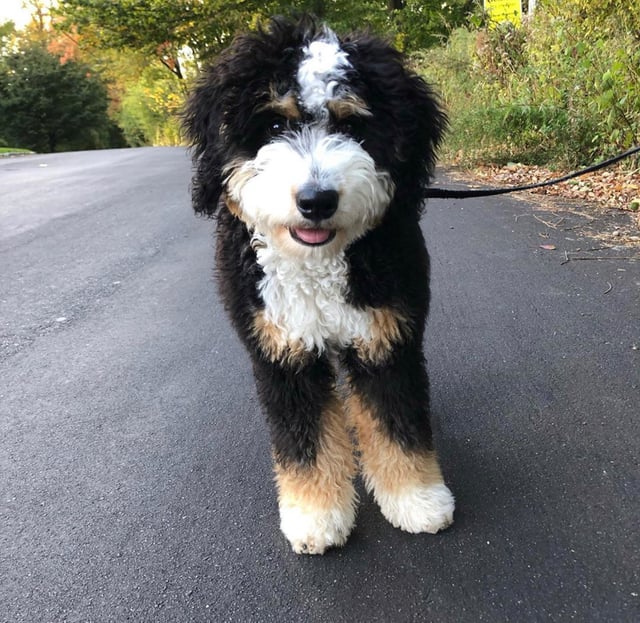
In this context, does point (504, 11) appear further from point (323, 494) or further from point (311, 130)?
point (323, 494)

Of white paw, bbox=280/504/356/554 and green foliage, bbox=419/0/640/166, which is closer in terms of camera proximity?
white paw, bbox=280/504/356/554

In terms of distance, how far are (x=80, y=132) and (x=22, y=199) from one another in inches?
1237

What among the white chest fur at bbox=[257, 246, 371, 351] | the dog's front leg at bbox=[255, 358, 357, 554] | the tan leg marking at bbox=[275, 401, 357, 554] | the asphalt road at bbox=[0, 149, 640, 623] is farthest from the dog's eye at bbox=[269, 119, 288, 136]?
the asphalt road at bbox=[0, 149, 640, 623]

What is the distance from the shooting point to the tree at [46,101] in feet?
113

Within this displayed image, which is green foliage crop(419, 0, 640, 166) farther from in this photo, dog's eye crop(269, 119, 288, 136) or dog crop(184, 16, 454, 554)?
dog's eye crop(269, 119, 288, 136)

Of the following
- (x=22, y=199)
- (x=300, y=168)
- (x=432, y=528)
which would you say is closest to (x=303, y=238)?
(x=300, y=168)

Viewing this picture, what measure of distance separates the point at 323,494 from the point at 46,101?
39.5 meters

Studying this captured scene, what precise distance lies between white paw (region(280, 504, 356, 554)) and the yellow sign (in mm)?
10311

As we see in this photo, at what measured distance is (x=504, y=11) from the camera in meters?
10.5

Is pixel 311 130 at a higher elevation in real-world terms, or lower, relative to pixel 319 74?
lower

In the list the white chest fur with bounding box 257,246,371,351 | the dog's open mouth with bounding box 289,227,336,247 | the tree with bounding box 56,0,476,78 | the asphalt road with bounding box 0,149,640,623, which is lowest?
the asphalt road with bounding box 0,149,640,623

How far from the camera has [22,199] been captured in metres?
10.1

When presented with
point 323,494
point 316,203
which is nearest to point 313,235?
point 316,203

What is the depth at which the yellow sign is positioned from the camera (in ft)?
33.4
